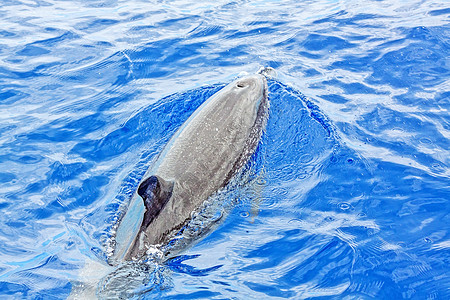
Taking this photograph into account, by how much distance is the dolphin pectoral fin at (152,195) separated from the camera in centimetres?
607

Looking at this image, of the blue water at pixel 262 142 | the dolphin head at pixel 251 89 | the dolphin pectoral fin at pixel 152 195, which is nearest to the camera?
the dolphin pectoral fin at pixel 152 195

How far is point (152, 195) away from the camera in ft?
20.1

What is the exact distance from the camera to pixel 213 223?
270 inches

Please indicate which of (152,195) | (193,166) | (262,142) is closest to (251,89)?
(262,142)

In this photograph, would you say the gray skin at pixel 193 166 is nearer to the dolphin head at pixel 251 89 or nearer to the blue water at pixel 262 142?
the dolphin head at pixel 251 89

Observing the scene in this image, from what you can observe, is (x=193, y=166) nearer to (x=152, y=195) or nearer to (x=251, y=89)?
(x=152, y=195)

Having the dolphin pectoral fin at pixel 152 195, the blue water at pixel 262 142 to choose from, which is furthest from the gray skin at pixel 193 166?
the blue water at pixel 262 142

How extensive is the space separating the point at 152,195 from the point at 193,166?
93 cm

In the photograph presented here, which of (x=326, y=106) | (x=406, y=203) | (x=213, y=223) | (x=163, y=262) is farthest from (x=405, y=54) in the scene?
(x=163, y=262)

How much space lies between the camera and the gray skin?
6125 mm

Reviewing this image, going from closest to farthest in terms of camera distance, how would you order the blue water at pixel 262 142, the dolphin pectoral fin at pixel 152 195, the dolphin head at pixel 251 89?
1. the dolphin pectoral fin at pixel 152 195
2. the blue water at pixel 262 142
3. the dolphin head at pixel 251 89

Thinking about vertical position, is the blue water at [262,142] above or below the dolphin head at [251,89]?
below

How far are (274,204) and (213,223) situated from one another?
1.16m

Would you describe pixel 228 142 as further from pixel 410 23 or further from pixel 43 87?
pixel 410 23
